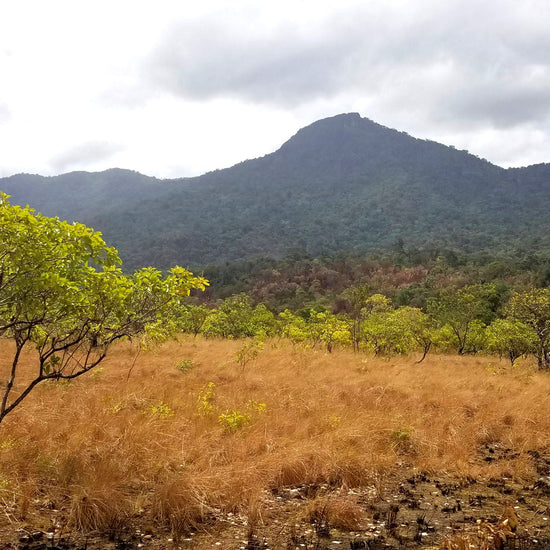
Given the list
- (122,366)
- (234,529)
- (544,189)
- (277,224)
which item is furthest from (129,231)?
(544,189)

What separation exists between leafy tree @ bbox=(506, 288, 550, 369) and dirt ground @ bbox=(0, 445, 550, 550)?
14.5 metres

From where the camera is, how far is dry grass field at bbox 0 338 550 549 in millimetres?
5289

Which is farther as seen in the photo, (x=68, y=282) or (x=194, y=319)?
(x=194, y=319)

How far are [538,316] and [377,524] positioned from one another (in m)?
18.0

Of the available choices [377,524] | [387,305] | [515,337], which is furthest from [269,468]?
[387,305]

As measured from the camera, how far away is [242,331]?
2681 centimetres

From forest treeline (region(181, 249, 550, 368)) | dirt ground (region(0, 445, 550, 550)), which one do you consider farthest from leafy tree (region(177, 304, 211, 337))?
dirt ground (region(0, 445, 550, 550))

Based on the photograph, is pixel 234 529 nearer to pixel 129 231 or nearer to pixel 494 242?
pixel 494 242

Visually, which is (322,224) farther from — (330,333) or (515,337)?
(330,333)

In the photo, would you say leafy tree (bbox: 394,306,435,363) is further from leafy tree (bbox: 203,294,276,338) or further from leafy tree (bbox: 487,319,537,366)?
leafy tree (bbox: 203,294,276,338)

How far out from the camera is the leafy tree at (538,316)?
19.3 meters

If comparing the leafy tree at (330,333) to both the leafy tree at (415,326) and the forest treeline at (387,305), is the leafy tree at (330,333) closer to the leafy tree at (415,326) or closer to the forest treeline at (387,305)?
the forest treeline at (387,305)

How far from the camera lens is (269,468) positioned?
6797 millimetres

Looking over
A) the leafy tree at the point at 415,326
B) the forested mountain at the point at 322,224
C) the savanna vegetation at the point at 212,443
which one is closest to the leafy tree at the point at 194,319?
the leafy tree at the point at 415,326
